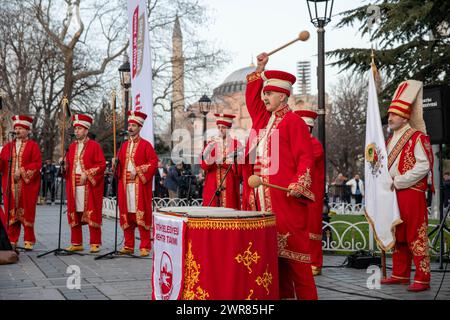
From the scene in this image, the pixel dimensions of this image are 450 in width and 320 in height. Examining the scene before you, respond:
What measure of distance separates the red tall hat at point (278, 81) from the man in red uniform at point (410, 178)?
2081 mm

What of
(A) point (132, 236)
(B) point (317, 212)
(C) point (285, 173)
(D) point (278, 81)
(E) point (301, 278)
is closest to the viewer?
(E) point (301, 278)

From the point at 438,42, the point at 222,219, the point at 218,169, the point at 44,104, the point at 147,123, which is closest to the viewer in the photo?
the point at 222,219

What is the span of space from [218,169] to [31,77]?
22.9m

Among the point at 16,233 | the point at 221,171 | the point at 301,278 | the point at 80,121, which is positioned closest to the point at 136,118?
the point at 80,121

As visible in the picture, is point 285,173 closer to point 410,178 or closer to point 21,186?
point 410,178

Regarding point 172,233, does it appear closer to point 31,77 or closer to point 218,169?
point 218,169

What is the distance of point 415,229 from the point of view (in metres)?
6.82

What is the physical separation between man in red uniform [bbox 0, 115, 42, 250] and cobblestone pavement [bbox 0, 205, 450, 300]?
50 cm

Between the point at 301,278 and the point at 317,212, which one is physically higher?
the point at 317,212

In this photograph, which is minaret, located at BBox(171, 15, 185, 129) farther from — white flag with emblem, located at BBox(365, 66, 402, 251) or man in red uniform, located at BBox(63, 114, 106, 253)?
white flag with emblem, located at BBox(365, 66, 402, 251)

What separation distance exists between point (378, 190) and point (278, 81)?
239 centimetres

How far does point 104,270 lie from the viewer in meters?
8.05

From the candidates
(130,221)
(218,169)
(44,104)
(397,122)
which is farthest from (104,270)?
(44,104)

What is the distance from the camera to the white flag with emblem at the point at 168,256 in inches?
183
